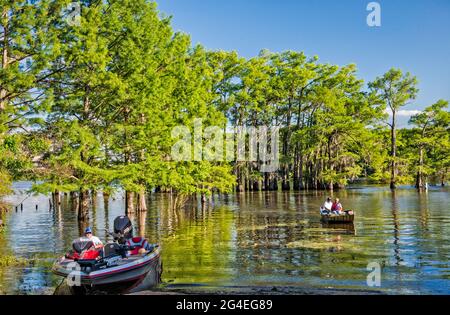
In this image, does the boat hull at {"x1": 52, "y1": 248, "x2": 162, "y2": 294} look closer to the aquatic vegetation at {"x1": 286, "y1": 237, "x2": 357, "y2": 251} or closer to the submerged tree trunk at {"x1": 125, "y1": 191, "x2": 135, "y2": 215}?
the aquatic vegetation at {"x1": 286, "y1": 237, "x2": 357, "y2": 251}

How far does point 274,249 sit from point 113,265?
10.6 m

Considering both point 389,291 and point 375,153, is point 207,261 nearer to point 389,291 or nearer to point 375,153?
point 389,291

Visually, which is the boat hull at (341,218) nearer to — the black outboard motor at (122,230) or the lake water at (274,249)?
the lake water at (274,249)

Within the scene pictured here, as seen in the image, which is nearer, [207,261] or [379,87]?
[207,261]

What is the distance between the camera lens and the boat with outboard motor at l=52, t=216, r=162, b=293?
53.8 ft

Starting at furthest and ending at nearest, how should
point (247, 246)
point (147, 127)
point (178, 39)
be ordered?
point (178, 39) < point (147, 127) < point (247, 246)

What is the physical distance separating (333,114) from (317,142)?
17.6ft

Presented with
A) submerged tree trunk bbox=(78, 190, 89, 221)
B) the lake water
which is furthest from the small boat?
submerged tree trunk bbox=(78, 190, 89, 221)

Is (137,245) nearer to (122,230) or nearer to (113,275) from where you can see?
(122,230)

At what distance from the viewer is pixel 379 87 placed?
276 feet

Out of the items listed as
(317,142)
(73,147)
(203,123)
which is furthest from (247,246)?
(317,142)

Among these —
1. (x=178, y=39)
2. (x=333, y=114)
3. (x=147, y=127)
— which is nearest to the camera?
(x=147, y=127)

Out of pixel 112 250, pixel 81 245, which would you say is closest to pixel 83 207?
pixel 81 245

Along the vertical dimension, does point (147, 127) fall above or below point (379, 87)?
below
